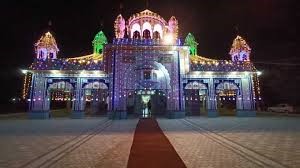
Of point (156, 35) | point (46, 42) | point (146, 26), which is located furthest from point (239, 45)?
point (46, 42)

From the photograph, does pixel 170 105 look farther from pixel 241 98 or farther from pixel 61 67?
pixel 61 67

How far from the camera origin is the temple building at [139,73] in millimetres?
32125

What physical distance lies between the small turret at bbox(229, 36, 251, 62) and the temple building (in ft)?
6.13

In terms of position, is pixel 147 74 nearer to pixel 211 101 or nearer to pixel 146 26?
pixel 146 26

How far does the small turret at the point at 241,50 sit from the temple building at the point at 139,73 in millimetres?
1870

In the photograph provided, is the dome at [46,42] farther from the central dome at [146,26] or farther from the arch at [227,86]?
the arch at [227,86]

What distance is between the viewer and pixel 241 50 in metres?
36.6

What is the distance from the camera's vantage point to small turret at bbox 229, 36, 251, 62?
120ft

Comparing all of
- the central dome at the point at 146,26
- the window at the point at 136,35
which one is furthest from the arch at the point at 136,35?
the central dome at the point at 146,26

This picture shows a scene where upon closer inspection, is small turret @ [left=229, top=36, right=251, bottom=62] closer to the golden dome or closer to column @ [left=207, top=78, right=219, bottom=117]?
the golden dome

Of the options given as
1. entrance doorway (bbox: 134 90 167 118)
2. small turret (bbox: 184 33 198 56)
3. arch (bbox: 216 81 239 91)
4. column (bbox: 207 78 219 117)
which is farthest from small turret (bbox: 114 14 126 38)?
arch (bbox: 216 81 239 91)

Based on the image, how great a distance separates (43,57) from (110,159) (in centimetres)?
2811

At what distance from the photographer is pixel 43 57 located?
1350 inches

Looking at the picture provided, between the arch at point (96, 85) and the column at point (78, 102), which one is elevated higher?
the arch at point (96, 85)
